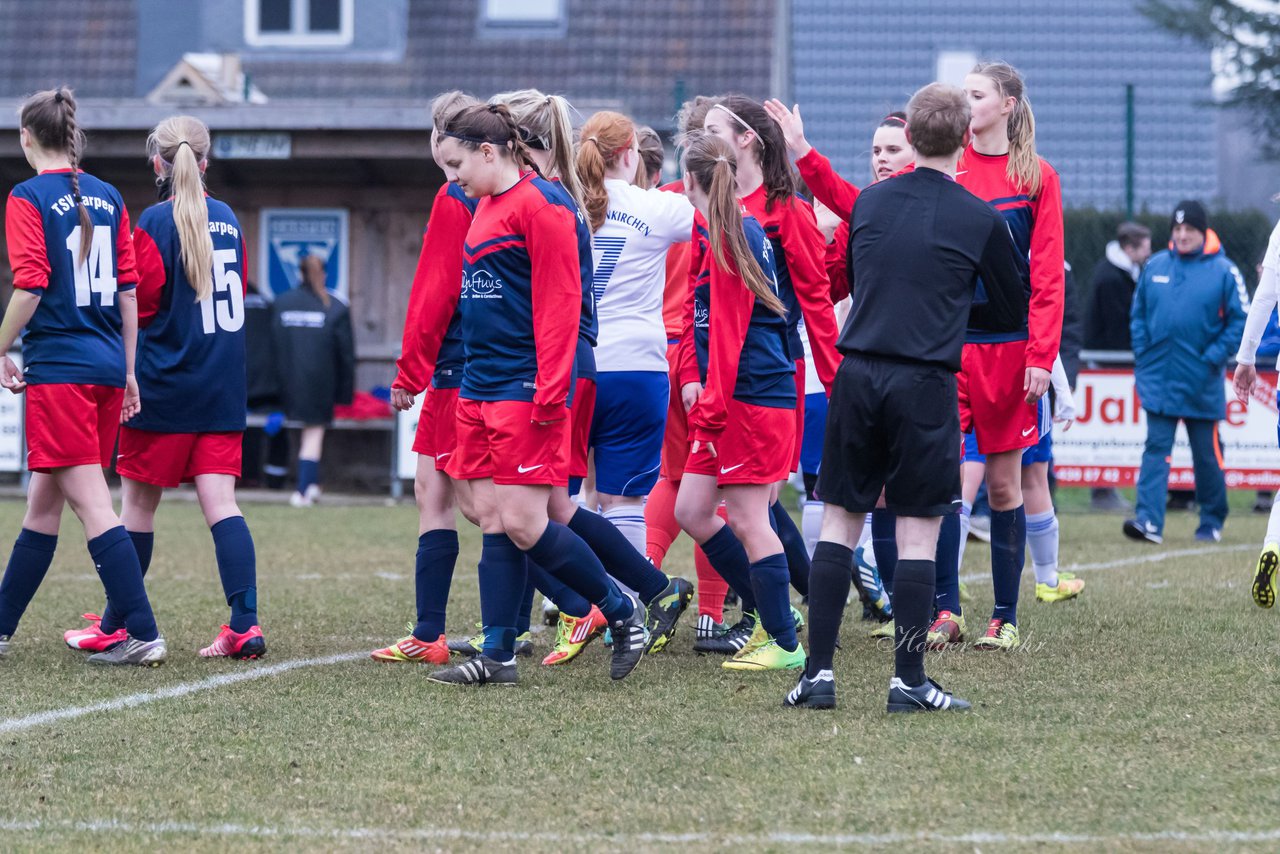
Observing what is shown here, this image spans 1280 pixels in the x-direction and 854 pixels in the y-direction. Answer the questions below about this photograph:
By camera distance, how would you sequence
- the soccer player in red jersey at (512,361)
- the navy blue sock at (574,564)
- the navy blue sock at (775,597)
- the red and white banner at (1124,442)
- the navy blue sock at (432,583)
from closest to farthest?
1. the soccer player in red jersey at (512,361)
2. the navy blue sock at (574,564)
3. the navy blue sock at (775,597)
4. the navy blue sock at (432,583)
5. the red and white banner at (1124,442)

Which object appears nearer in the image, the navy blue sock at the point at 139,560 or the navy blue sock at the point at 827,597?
the navy blue sock at the point at 827,597

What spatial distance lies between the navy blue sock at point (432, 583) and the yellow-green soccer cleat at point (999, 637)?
190cm

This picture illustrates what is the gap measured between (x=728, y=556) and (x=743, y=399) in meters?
0.67

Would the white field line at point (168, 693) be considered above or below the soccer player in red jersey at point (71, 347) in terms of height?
below

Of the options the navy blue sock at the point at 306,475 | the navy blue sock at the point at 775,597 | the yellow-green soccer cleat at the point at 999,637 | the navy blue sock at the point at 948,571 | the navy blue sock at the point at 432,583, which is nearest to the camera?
the navy blue sock at the point at 775,597

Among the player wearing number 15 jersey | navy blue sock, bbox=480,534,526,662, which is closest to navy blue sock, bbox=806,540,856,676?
navy blue sock, bbox=480,534,526,662

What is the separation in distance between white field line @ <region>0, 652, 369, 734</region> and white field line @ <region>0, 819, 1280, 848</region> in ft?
3.77

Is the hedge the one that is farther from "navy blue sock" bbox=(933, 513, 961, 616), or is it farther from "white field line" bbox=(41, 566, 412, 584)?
"navy blue sock" bbox=(933, 513, 961, 616)

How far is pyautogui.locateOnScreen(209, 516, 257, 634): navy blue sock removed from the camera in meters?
5.84

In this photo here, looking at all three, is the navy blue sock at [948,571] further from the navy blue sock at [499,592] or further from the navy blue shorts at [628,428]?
the navy blue sock at [499,592]

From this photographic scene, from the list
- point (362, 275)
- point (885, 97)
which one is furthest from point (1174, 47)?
point (362, 275)

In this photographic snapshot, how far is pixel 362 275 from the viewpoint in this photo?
15.3 m

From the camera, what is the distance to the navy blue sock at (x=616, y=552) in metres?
5.51

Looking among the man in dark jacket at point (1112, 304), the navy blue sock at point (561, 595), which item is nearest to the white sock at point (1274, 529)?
the navy blue sock at point (561, 595)
